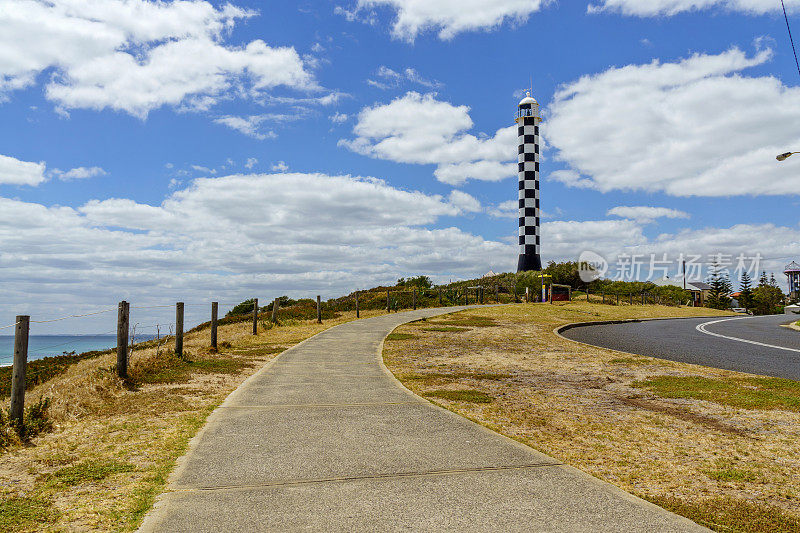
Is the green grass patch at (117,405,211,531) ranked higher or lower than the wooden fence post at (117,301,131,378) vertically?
lower

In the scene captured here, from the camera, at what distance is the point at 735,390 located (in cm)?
888

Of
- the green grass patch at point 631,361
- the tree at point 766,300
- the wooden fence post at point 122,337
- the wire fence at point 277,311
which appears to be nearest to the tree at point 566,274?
the wire fence at point 277,311

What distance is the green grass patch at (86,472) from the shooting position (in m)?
4.79

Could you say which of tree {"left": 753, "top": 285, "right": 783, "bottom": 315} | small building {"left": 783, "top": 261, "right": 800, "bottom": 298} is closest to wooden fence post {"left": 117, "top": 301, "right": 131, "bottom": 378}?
tree {"left": 753, "top": 285, "right": 783, "bottom": 315}

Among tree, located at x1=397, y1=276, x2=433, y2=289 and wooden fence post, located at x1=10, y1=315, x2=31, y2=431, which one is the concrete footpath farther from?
tree, located at x1=397, y1=276, x2=433, y2=289

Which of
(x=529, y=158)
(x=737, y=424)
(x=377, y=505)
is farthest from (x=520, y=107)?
(x=377, y=505)

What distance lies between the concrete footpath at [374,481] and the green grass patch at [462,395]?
89cm

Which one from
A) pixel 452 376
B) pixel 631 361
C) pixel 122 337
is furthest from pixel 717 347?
pixel 122 337

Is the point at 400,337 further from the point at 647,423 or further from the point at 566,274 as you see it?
the point at 566,274

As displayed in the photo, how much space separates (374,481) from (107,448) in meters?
3.18

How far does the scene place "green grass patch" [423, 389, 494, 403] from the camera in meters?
8.24

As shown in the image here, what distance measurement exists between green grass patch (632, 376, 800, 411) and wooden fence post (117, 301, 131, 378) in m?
9.34

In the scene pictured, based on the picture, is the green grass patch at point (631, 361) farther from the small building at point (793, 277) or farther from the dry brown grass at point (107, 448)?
the small building at point (793, 277)

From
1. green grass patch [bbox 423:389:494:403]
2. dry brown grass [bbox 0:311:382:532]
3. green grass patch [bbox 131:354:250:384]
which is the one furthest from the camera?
green grass patch [bbox 131:354:250:384]
